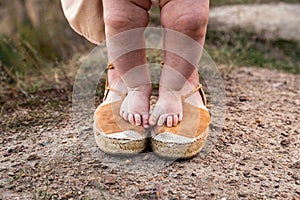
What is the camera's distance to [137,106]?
181cm

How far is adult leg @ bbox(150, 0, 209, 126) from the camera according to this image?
1661 millimetres

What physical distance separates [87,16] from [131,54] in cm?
40

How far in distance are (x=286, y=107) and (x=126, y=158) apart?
0.97 metres

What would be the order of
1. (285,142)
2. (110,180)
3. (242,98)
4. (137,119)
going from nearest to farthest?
1. (110,180)
2. (137,119)
3. (285,142)
4. (242,98)

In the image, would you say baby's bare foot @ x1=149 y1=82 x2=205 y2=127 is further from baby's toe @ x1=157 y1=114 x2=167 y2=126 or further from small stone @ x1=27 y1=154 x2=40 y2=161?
small stone @ x1=27 y1=154 x2=40 y2=161

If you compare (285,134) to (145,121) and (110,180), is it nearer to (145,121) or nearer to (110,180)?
(145,121)

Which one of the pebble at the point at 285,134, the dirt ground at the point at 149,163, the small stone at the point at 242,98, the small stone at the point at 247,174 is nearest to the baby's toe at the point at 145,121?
the dirt ground at the point at 149,163

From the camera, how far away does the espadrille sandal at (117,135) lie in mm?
1748

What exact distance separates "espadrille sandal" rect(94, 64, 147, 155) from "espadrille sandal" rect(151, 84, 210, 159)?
5 centimetres

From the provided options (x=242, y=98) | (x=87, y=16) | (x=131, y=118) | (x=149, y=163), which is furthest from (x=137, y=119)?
(x=242, y=98)

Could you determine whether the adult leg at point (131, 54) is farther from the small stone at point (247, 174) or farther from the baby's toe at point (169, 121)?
the small stone at point (247, 174)

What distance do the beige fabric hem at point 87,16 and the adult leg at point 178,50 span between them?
38 centimetres

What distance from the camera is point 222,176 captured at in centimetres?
171

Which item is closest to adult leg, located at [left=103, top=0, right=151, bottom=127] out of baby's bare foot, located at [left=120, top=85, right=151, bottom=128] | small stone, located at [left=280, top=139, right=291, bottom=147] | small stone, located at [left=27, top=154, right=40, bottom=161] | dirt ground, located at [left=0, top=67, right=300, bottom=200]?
baby's bare foot, located at [left=120, top=85, right=151, bottom=128]
